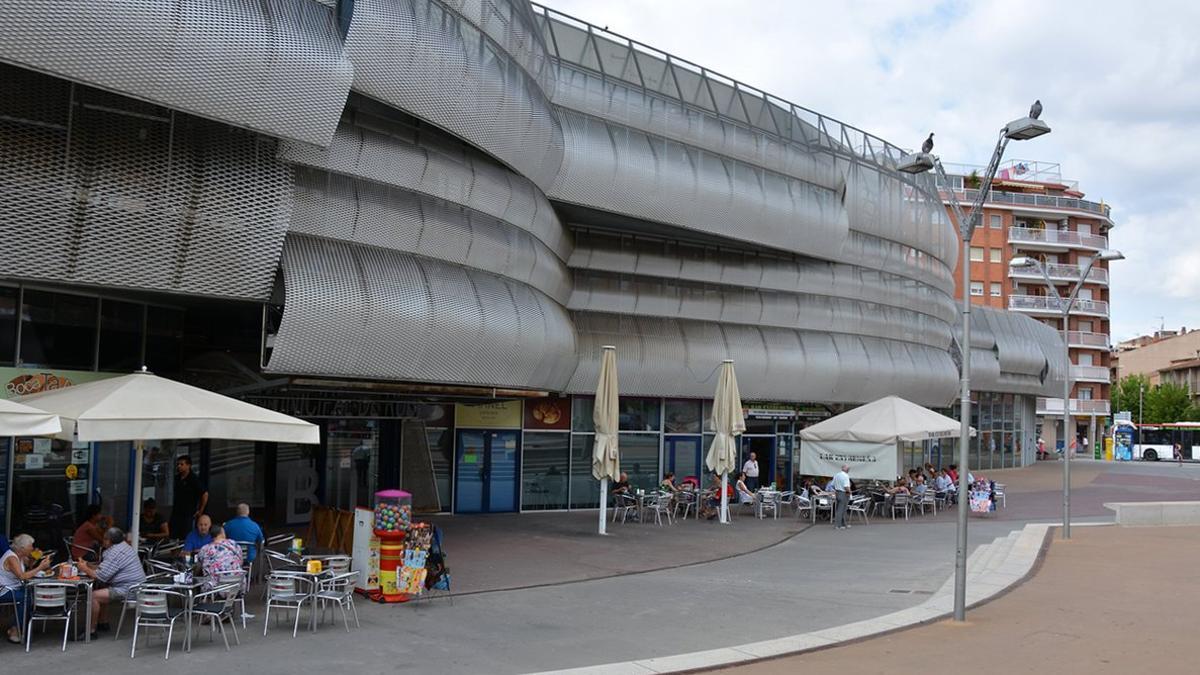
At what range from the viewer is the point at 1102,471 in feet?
169

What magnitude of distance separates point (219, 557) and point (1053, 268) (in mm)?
81352

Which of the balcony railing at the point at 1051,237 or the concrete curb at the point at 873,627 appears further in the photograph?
the balcony railing at the point at 1051,237

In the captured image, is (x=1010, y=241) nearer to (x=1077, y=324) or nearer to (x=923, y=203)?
(x=1077, y=324)

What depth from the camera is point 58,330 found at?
47.8 feet

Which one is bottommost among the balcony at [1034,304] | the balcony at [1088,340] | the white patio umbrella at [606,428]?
the white patio umbrella at [606,428]

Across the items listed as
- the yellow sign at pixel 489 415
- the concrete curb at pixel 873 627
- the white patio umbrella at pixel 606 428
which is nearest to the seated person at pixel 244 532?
the concrete curb at pixel 873 627

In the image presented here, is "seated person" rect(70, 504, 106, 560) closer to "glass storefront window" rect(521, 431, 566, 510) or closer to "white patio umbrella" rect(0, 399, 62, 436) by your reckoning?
"white patio umbrella" rect(0, 399, 62, 436)

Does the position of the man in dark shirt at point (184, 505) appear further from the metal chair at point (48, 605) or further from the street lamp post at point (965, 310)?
the street lamp post at point (965, 310)

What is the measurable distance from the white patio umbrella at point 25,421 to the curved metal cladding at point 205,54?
383 centimetres

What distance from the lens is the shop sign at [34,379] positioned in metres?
13.7

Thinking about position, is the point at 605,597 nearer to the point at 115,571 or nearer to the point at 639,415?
the point at 115,571

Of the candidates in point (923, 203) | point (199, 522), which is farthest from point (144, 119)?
point (923, 203)

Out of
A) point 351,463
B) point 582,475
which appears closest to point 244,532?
point 351,463

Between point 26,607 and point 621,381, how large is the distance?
1679 centimetres
